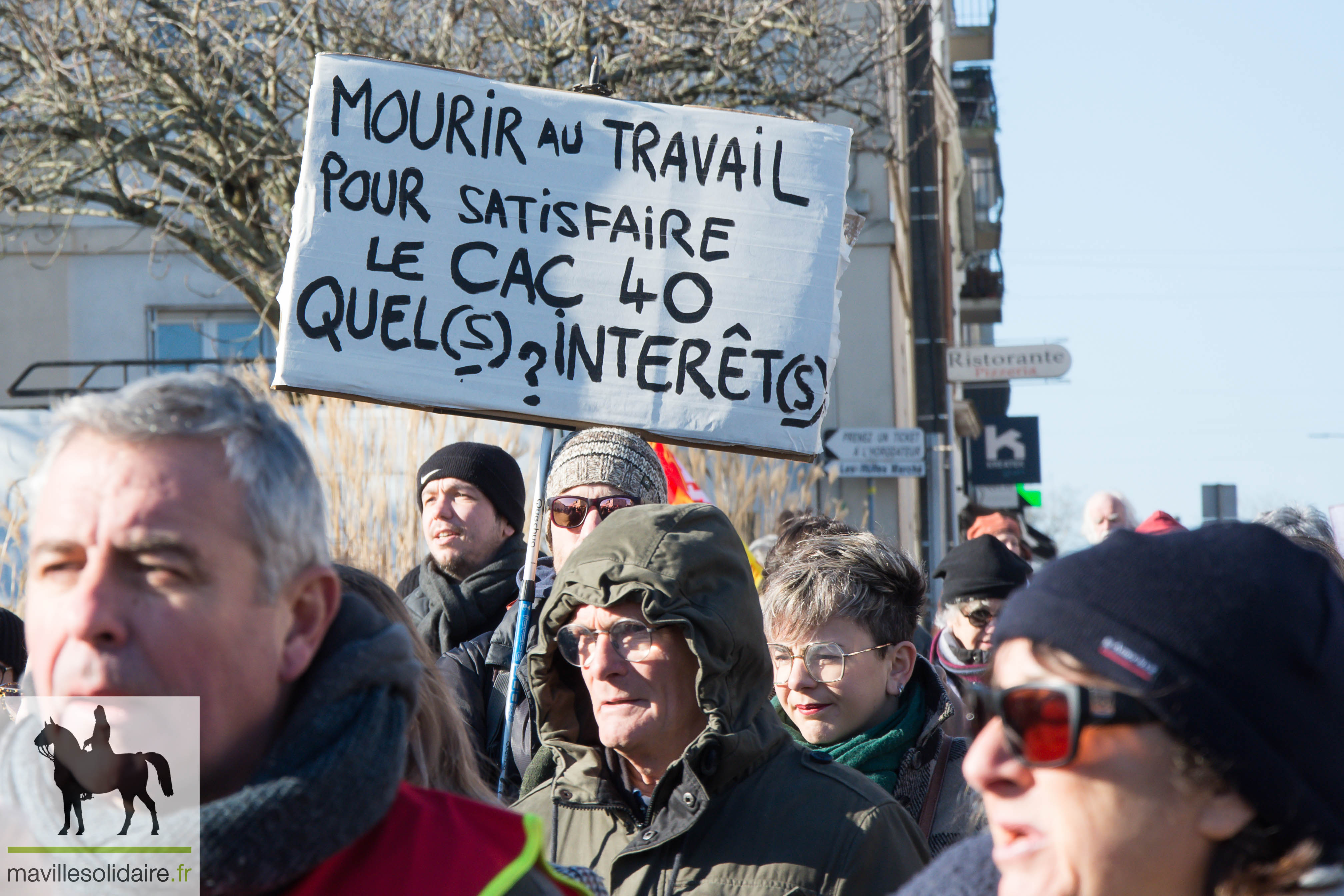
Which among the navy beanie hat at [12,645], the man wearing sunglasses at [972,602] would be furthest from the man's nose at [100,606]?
the man wearing sunglasses at [972,602]

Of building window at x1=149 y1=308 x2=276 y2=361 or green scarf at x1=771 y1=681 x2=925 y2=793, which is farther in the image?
building window at x1=149 y1=308 x2=276 y2=361

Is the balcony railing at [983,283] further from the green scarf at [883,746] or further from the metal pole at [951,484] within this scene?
the green scarf at [883,746]

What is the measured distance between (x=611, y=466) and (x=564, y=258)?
68 centimetres

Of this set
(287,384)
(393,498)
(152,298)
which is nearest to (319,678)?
(287,384)

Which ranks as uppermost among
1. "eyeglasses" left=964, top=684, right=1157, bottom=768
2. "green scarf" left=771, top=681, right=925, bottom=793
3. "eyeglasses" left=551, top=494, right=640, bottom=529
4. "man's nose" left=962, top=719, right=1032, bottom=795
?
"eyeglasses" left=551, top=494, right=640, bottom=529

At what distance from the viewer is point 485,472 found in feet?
15.2

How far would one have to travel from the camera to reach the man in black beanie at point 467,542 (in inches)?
175

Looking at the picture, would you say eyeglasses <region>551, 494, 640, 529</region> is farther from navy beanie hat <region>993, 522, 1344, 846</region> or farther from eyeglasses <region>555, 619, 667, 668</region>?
navy beanie hat <region>993, 522, 1344, 846</region>

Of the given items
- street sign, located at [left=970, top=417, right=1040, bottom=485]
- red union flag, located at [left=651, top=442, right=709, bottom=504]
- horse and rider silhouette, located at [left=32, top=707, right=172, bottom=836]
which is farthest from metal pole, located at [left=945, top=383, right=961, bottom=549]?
horse and rider silhouette, located at [left=32, top=707, right=172, bottom=836]

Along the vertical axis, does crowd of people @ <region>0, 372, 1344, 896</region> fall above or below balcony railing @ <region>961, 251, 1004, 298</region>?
below

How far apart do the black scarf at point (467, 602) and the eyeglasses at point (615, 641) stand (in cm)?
166

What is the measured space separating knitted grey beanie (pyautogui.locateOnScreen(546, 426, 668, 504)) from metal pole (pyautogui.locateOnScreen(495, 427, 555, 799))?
1.6 inches

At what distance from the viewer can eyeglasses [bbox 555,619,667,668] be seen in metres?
2.70

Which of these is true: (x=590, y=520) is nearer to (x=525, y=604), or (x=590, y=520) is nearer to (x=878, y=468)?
(x=525, y=604)
